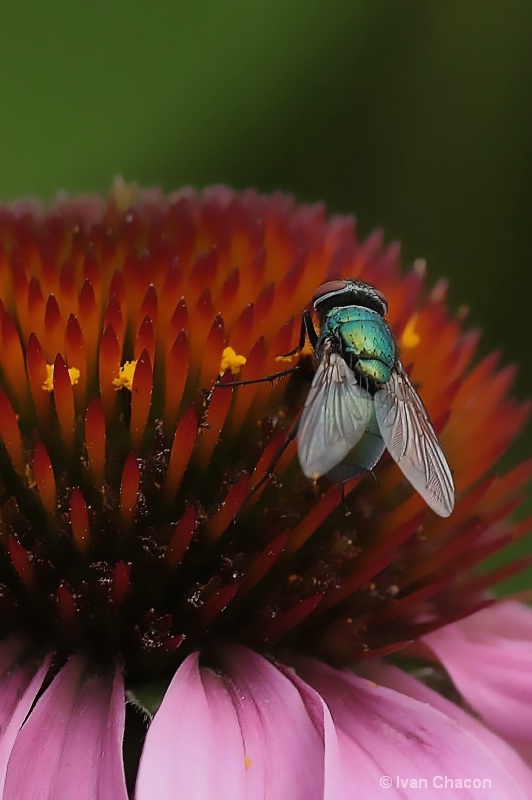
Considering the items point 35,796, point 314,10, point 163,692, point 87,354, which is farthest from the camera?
point 314,10

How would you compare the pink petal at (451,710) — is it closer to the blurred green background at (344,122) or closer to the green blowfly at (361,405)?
the green blowfly at (361,405)

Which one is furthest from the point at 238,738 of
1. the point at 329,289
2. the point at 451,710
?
the point at 329,289

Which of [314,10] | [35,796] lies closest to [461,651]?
[35,796]

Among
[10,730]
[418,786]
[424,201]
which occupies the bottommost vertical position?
[418,786]

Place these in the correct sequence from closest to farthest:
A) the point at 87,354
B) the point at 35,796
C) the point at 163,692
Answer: the point at 35,796 → the point at 163,692 → the point at 87,354

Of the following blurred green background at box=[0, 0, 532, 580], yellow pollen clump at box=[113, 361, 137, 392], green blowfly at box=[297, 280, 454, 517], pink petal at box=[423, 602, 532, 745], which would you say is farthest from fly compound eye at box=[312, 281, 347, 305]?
blurred green background at box=[0, 0, 532, 580]

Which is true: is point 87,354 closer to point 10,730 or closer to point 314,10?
point 10,730
